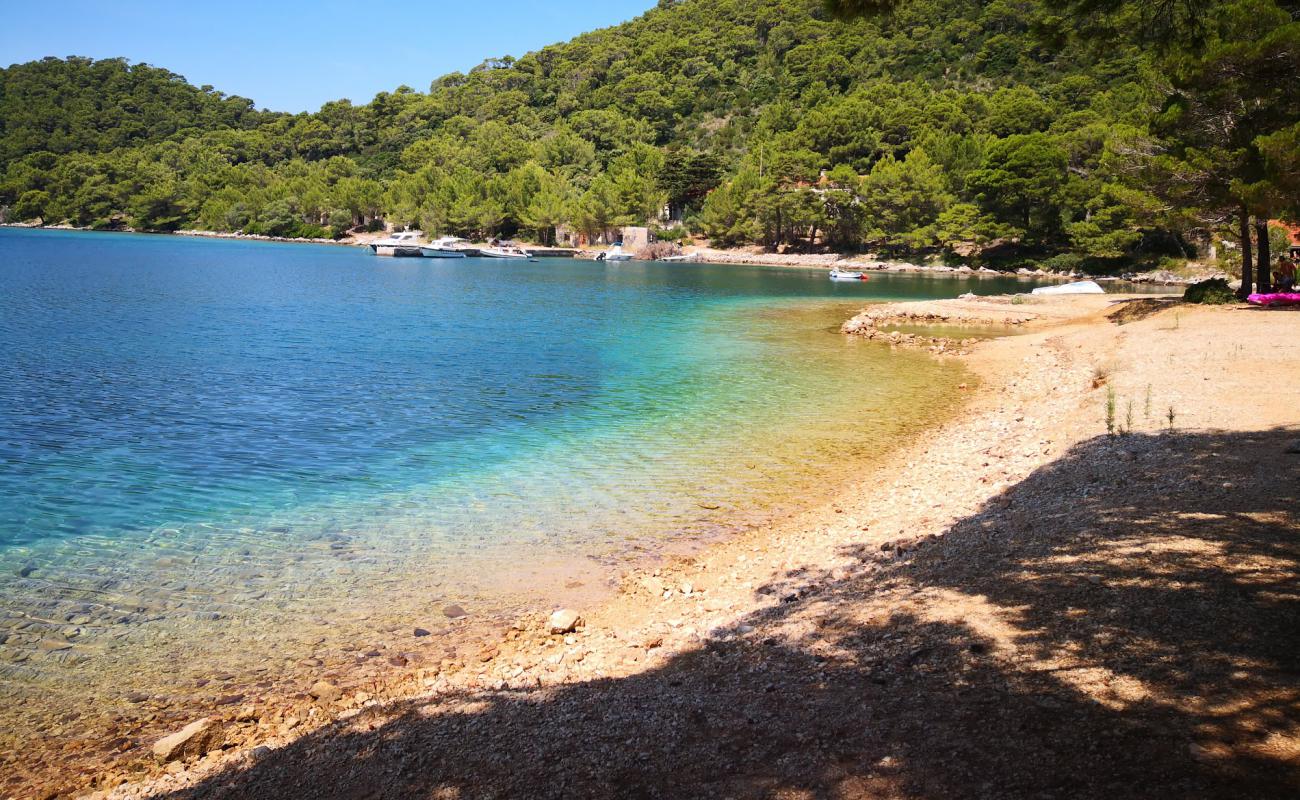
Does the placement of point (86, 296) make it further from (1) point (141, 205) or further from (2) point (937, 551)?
(1) point (141, 205)

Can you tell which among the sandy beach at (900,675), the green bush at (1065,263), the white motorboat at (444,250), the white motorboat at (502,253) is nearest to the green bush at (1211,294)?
the sandy beach at (900,675)

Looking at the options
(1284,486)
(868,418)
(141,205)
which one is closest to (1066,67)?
(868,418)

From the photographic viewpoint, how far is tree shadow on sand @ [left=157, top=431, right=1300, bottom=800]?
4270 millimetres

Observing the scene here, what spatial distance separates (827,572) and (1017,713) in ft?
13.9

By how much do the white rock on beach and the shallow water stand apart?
3.22 feet

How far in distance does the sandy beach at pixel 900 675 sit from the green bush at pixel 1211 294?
22.1m

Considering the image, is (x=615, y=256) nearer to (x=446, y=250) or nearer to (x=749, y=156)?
(x=446, y=250)

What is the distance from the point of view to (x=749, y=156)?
122 meters

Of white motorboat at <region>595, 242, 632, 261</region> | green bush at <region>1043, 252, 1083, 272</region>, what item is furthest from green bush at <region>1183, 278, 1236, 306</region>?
white motorboat at <region>595, 242, 632, 261</region>

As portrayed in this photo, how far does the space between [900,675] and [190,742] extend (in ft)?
17.5

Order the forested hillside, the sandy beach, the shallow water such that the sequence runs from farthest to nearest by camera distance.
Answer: the forested hillside, the shallow water, the sandy beach

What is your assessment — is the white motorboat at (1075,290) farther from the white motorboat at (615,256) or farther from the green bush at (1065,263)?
the white motorboat at (615,256)

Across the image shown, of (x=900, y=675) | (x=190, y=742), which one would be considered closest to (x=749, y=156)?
(x=900, y=675)

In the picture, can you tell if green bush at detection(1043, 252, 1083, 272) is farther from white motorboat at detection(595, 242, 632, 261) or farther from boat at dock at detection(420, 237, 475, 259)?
boat at dock at detection(420, 237, 475, 259)
